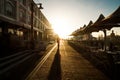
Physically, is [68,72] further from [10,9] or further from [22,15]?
[22,15]

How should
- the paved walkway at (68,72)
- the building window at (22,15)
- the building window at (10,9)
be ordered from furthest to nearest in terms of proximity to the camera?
1. the building window at (22,15)
2. the building window at (10,9)
3. the paved walkway at (68,72)

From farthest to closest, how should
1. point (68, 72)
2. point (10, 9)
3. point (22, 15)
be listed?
point (22, 15), point (10, 9), point (68, 72)

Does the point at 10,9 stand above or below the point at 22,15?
below

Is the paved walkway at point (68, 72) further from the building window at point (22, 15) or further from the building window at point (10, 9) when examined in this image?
the building window at point (22, 15)

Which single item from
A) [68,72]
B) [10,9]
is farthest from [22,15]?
[68,72]

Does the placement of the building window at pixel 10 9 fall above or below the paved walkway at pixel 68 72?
above

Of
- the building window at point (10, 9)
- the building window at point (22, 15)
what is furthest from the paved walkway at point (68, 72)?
the building window at point (22, 15)

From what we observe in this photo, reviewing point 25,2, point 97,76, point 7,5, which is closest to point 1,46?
point 7,5

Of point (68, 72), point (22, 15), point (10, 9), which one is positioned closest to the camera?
point (68, 72)

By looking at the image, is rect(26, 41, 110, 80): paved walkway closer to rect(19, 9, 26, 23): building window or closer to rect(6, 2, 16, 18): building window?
rect(6, 2, 16, 18): building window

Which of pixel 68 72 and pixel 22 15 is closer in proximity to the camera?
pixel 68 72

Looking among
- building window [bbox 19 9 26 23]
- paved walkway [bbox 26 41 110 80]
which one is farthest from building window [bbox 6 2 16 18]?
paved walkway [bbox 26 41 110 80]

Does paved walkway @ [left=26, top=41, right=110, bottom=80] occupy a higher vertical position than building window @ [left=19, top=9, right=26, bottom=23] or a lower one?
lower

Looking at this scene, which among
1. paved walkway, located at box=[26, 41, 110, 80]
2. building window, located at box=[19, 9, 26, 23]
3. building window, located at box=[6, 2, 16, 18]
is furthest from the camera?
building window, located at box=[19, 9, 26, 23]
